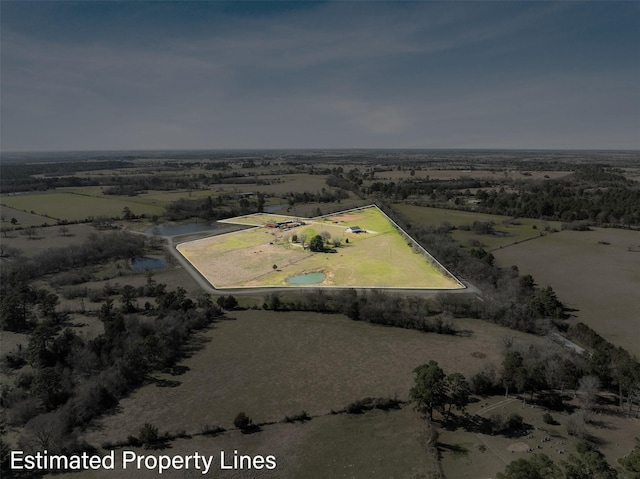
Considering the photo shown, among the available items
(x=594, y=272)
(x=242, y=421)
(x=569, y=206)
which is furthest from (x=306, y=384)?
(x=569, y=206)

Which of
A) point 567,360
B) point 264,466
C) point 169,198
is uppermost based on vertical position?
point 169,198

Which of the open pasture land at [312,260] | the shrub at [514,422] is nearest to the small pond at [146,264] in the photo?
the open pasture land at [312,260]

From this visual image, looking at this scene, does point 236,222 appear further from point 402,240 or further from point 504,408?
point 504,408

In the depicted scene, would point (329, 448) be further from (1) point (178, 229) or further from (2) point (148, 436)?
(1) point (178, 229)

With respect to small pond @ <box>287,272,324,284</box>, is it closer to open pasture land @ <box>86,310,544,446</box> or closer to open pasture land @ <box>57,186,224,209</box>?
open pasture land @ <box>86,310,544,446</box>

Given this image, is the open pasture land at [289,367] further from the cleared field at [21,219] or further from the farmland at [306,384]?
the cleared field at [21,219]

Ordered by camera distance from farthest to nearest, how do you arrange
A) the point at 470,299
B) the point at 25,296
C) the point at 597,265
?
the point at 597,265 < the point at 470,299 < the point at 25,296

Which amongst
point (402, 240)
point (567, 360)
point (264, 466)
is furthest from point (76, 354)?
point (402, 240)
